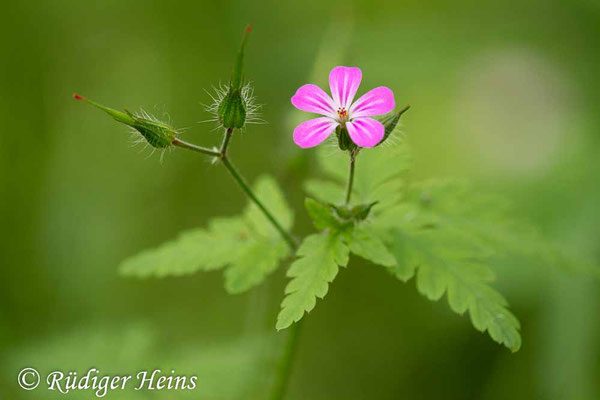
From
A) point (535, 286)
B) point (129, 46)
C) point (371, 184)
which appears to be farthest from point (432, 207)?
point (129, 46)

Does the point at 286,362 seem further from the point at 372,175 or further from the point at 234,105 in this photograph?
the point at 234,105

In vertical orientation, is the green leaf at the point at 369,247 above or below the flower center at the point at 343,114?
below

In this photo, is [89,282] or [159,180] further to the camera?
[159,180]

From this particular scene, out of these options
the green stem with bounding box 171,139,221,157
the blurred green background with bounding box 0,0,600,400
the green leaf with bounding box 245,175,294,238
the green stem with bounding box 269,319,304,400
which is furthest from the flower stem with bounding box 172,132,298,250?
the blurred green background with bounding box 0,0,600,400

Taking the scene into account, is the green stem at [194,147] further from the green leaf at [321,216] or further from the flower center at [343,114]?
the flower center at [343,114]

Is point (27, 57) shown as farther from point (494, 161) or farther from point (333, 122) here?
point (494, 161)

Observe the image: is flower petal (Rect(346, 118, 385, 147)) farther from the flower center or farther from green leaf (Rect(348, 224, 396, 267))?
green leaf (Rect(348, 224, 396, 267))

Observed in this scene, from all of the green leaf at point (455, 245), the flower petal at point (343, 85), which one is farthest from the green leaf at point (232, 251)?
the flower petal at point (343, 85)
